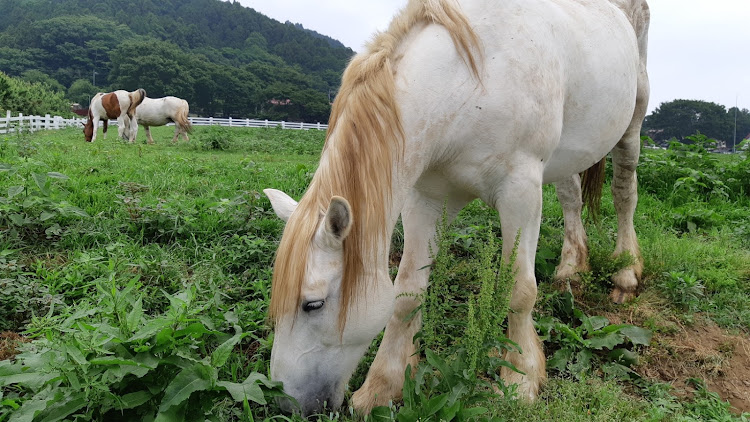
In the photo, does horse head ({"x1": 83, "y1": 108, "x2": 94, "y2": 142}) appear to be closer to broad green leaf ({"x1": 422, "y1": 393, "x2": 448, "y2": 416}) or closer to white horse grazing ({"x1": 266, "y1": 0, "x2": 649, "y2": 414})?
white horse grazing ({"x1": 266, "y1": 0, "x2": 649, "y2": 414})

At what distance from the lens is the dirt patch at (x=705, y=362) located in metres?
2.66

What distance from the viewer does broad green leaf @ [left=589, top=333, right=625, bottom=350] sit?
9.01ft

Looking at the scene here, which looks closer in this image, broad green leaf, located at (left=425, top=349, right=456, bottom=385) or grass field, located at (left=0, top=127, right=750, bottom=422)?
grass field, located at (left=0, top=127, right=750, bottom=422)

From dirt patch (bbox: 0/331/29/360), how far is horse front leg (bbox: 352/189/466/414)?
1.65 m

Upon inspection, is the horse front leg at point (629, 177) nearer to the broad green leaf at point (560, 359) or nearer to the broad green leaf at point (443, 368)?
the broad green leaf at point (560, 359)

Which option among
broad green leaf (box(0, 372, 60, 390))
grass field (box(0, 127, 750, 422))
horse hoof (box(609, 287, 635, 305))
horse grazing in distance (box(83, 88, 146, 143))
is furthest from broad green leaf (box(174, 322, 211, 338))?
horse grazing in distance (box(83, 88, 146, 143))

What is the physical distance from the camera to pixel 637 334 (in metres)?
2.93

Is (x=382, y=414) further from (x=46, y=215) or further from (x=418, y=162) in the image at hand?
(x=46, y=215)

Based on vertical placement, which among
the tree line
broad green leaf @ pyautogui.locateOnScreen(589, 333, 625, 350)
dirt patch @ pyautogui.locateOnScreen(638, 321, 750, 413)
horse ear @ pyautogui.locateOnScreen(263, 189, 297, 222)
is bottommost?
dirt patch @ pyautogui.locateOnScreen(638, 321, 750, 413)

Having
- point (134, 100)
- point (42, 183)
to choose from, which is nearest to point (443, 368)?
point (42, 183)

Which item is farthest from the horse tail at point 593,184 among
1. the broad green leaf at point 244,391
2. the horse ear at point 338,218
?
the broad green leaf at point 244,391

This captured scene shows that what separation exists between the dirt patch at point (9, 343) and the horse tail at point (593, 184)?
164 inches

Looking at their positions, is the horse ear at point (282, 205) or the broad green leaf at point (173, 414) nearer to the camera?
the broad green leaf at point (173, 414)

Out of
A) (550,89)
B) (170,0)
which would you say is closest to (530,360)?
(550,89)
